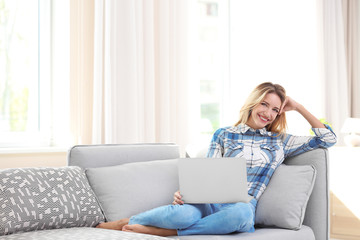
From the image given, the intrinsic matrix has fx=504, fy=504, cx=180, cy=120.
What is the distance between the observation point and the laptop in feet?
7.25

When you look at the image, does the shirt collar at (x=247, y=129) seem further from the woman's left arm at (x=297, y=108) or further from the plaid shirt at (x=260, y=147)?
the woman's left arm at (x=297, y=108)

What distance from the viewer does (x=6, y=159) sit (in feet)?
10.0

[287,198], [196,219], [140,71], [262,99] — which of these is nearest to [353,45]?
[140,71]

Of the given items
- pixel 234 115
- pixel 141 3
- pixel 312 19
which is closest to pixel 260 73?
pixel 234 115

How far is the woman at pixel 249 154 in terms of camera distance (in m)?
2.16

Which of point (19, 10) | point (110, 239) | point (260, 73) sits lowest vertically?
point (110, 239)

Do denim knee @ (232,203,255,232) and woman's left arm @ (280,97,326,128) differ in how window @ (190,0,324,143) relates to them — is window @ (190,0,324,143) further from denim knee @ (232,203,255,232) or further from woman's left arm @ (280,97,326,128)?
denim knee @ (232,203,255,232)

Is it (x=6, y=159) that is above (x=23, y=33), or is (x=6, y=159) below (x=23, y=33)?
below

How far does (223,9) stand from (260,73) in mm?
658

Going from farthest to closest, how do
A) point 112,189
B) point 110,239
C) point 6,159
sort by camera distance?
point 6,159
point 112,189
point 110,239

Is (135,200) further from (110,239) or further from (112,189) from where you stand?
(110,239)

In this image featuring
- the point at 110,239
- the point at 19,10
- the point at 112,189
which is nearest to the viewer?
the point at 110,239

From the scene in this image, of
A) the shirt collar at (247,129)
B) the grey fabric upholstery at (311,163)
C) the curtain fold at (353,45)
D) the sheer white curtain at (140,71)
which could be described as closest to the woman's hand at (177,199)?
the grey fabric upholstery at (311,163)

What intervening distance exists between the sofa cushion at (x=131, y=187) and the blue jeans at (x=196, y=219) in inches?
6.1
